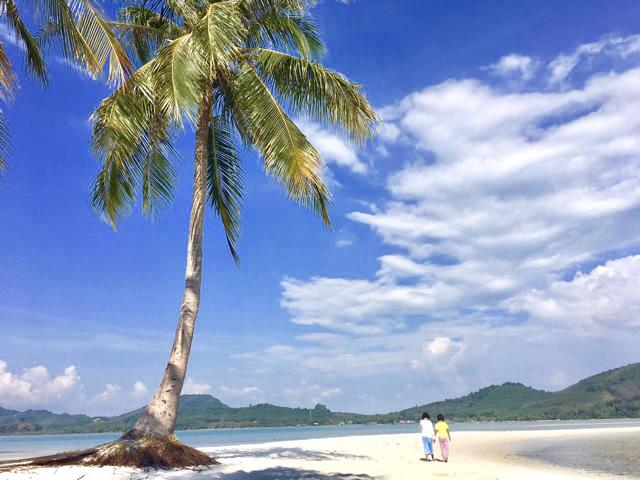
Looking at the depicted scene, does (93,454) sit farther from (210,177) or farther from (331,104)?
(331,104)

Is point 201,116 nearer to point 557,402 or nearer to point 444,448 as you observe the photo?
point 444,448

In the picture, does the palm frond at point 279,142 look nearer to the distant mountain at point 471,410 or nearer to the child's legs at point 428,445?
the child's legs at point 428,445

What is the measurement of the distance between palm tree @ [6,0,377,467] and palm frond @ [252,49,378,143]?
28 millimetres

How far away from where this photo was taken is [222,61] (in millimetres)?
12352

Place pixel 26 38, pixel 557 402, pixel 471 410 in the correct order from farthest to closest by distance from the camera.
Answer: pixel 471 410, pixel 557 402, pixel 26 38

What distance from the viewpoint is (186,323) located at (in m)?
12.6

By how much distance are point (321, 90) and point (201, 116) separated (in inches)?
133

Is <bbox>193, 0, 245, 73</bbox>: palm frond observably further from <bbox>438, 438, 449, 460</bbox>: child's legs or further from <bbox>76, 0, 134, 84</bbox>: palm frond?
<bbox>438, 438, 449, 460</bbox>: child's legs

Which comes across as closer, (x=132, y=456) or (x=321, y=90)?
(x=132, y=456)

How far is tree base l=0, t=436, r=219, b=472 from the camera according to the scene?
1055 centimetres

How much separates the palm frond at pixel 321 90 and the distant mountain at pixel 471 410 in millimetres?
97477

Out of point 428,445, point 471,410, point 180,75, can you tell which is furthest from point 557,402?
point 180,75

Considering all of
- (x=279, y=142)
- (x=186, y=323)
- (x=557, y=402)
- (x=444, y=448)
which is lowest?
(x=444, y=448)

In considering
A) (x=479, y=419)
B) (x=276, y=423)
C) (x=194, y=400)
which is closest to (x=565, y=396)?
(x=479, y=419)
